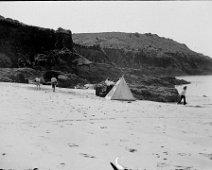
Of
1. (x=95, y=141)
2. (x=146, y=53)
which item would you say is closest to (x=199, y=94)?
(x=95, y=141)

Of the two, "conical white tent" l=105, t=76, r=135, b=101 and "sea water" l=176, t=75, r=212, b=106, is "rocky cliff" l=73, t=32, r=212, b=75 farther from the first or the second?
"conical white tent" l=105, t=76, r=135, b=101

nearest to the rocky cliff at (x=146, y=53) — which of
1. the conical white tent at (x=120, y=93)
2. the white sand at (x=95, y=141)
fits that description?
the conical white tent at (x=120, y=93)

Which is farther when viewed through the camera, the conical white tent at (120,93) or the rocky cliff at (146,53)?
the rocky cliff at (146,53)

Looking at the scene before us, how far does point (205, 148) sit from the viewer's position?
664 cm

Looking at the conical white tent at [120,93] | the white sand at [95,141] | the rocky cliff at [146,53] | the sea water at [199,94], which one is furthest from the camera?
the rocky cliff at [146,53]

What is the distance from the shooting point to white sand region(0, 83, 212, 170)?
5078mm

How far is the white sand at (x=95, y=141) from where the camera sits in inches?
200

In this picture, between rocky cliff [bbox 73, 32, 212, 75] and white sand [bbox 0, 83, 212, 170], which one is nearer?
white sand [bbox 0, 83, 212, 170]

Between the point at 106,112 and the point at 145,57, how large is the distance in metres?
91.3

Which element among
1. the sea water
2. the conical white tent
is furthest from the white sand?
the sea water

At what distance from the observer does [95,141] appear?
650cm

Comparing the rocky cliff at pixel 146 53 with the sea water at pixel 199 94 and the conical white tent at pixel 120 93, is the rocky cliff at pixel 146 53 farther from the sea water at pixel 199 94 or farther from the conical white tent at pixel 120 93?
the conical white tent at pixel 120 93

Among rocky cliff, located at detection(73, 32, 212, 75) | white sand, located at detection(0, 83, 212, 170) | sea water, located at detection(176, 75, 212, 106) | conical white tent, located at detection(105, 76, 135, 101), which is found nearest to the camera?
white sand, located at detection(0, 83, 212, 170)

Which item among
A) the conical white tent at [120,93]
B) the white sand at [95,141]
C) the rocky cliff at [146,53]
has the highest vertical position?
the rocky cliff at [146,53]
